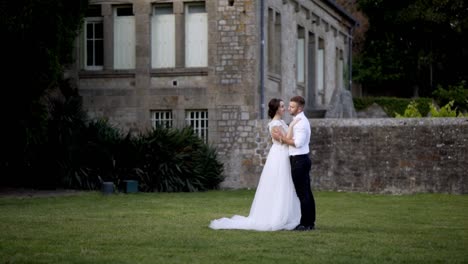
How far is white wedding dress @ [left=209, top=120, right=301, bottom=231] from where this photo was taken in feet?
46.9

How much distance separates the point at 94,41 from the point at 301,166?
1779cm

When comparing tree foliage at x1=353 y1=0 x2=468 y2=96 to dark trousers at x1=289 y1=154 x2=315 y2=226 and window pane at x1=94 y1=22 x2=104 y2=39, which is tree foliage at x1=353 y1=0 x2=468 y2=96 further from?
dark trousers at x1=289 y1=154 x2=315 y2=226

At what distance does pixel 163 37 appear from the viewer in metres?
30.0

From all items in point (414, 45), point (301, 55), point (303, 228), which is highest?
point (414, 45)

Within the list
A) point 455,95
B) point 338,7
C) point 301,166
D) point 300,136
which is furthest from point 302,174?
point 455,95

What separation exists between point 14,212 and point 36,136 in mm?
5082

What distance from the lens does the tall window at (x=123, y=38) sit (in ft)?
99.7

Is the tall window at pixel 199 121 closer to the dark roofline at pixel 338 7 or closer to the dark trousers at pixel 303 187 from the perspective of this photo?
the dark roofline at pixel 338 7

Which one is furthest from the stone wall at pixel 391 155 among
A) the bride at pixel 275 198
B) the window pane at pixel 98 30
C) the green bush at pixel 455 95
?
the green bush at pixel 455 95

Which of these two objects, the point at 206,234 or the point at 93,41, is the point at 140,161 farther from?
the point at 206,234

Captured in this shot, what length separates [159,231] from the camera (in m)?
13.6

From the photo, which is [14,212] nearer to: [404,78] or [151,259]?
[151,259]

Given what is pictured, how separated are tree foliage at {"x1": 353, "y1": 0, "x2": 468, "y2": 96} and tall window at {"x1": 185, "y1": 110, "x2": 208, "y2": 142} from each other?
18061 mm

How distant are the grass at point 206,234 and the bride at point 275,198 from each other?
50 cm
